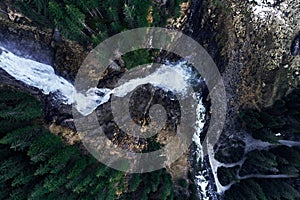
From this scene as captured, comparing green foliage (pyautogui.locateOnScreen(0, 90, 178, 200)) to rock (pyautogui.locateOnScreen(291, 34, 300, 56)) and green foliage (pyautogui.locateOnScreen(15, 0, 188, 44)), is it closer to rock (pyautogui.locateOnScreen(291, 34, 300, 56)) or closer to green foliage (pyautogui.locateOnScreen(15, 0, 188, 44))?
green foliage (pyautogui.locateOnScreen(15, 0, 188, 44))

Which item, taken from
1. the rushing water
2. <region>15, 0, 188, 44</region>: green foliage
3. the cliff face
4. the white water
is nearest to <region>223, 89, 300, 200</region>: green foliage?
the cliff face

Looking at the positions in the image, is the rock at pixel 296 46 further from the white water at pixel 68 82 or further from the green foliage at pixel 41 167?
the green foliage at pixel 41 167

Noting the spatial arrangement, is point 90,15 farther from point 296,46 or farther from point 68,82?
point 296,46

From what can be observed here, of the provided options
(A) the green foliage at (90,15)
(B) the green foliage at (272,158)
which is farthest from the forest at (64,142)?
(B) the green foliage at (272,158)

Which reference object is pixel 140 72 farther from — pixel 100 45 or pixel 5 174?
pixel 5 174

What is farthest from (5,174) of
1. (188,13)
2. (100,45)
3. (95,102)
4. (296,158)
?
(296,158)

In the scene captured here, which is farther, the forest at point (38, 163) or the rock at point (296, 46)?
the rock at point (296, 46)

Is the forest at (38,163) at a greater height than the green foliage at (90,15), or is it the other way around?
the green foliage at (90,15)

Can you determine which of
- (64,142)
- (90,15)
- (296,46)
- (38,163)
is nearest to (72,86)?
(64,142)
